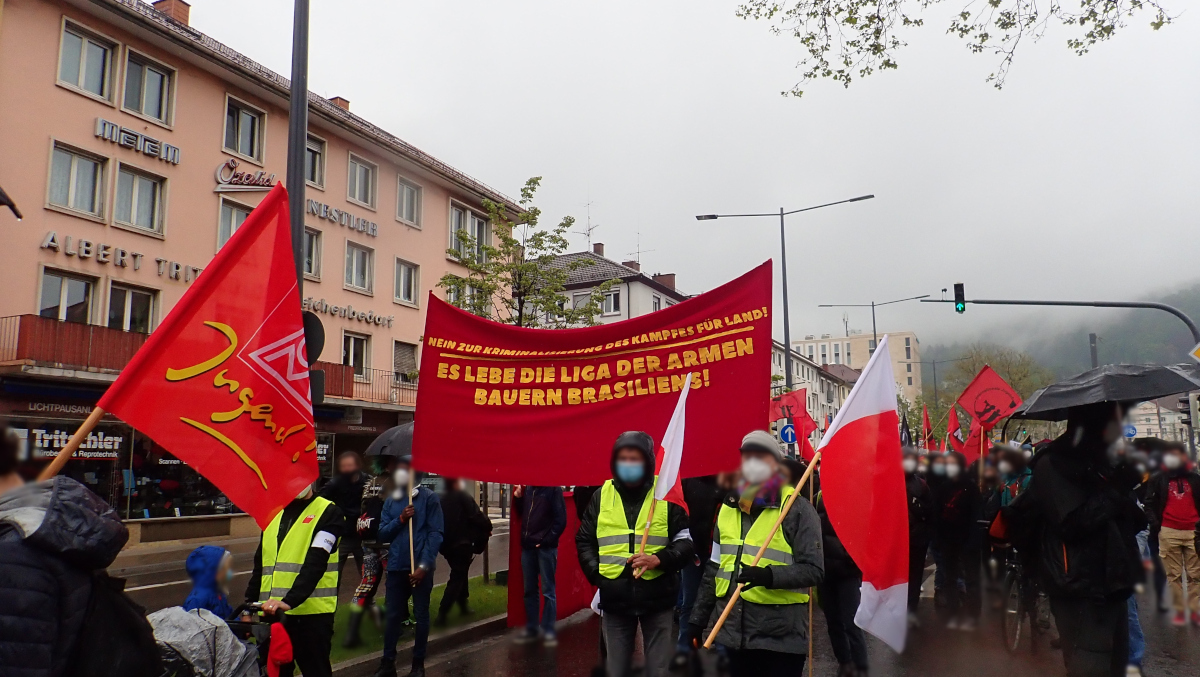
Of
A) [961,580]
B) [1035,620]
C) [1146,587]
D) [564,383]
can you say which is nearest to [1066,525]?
[1146,587]

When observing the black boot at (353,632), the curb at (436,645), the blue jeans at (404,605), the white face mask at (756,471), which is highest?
the white face mask at (756,471)

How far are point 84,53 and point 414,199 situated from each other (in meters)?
12.3

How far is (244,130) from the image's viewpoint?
24.8 metres

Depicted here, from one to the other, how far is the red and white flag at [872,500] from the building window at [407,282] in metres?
27.0

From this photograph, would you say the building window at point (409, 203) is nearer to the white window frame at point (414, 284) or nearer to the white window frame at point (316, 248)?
the white window frame at point (414, 284)

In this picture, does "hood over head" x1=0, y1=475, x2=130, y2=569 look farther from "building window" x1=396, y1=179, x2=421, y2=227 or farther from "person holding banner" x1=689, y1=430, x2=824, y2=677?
"building window" x1=396, y1=179, x2=421, y2=227

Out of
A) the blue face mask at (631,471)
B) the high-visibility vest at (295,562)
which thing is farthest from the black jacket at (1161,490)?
the high-visibility vest at (295,562)

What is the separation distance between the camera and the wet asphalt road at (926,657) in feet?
24.5

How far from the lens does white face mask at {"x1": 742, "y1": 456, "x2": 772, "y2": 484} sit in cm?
453

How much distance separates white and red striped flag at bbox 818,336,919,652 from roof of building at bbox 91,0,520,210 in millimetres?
18986

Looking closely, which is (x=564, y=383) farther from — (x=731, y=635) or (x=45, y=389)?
(x=45, y=389)

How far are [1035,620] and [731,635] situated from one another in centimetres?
546

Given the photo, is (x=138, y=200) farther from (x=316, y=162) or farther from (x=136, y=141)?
(x=316, y=162)

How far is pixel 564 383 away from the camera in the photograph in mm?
6281
